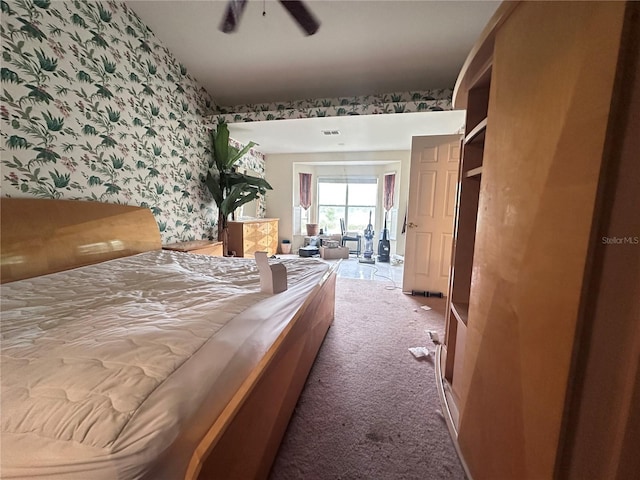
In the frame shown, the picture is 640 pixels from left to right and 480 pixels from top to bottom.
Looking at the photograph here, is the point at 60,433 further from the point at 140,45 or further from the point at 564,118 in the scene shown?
the point at 140,45

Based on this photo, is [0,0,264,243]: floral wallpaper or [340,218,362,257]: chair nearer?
[0,0,264,243]: floral wallpaper

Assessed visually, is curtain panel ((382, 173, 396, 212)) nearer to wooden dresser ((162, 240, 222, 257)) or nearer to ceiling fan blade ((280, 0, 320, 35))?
wooden dresser ((162, 240, 222, 257))

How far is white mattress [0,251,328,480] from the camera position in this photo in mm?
488

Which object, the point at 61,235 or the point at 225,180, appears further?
the point at 225,180

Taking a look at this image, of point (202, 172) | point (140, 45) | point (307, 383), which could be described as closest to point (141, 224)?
point (202, 172)

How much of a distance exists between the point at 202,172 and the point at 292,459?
3504 mm

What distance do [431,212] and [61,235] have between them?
140 inches

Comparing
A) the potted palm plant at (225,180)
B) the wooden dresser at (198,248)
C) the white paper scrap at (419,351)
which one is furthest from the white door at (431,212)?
the wooden dresser at (198,248)

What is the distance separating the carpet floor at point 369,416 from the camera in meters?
1.09

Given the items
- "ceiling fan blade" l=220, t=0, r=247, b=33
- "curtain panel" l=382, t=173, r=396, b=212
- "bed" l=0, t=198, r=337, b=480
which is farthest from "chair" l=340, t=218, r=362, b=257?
"ceiling fan blade" l=220, t=0, r=247, b=33

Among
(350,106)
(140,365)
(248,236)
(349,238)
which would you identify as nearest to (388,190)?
(349,238)

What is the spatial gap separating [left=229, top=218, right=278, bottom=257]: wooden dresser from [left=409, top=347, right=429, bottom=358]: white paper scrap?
3.09 metres

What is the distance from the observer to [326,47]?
2.68 m

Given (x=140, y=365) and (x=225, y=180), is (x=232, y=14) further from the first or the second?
(x=225, y=180)
